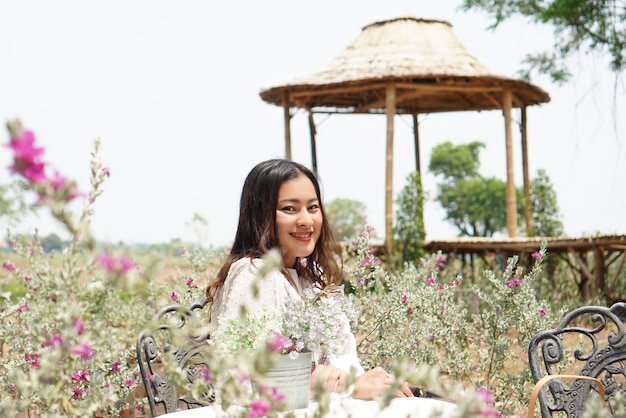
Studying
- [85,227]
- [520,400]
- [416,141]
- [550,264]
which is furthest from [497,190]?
[85,227]

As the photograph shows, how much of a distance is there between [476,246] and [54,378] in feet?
34.1

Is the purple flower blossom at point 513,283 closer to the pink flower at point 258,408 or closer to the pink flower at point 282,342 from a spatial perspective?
the pink flower at point 282,342

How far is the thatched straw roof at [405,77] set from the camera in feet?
40.3

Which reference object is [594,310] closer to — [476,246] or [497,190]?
[476,246]

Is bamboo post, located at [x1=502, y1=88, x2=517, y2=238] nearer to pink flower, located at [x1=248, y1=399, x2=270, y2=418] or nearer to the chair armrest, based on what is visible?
the chair armrest

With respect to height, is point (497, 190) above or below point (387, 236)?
above

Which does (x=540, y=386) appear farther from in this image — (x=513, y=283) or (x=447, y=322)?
(x=447, y=322)

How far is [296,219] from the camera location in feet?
9.48

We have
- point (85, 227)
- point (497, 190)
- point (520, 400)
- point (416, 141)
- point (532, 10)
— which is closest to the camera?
point (85, 227)

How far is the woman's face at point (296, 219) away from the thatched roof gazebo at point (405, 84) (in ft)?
28.4

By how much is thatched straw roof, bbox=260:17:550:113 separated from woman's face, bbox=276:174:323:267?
911cm

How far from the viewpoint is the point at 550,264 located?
39.7ft

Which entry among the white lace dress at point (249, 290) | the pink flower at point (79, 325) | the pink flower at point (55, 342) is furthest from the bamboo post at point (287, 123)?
the pink flower at point (79, 325)

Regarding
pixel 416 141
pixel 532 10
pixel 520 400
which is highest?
pixel 532 10
